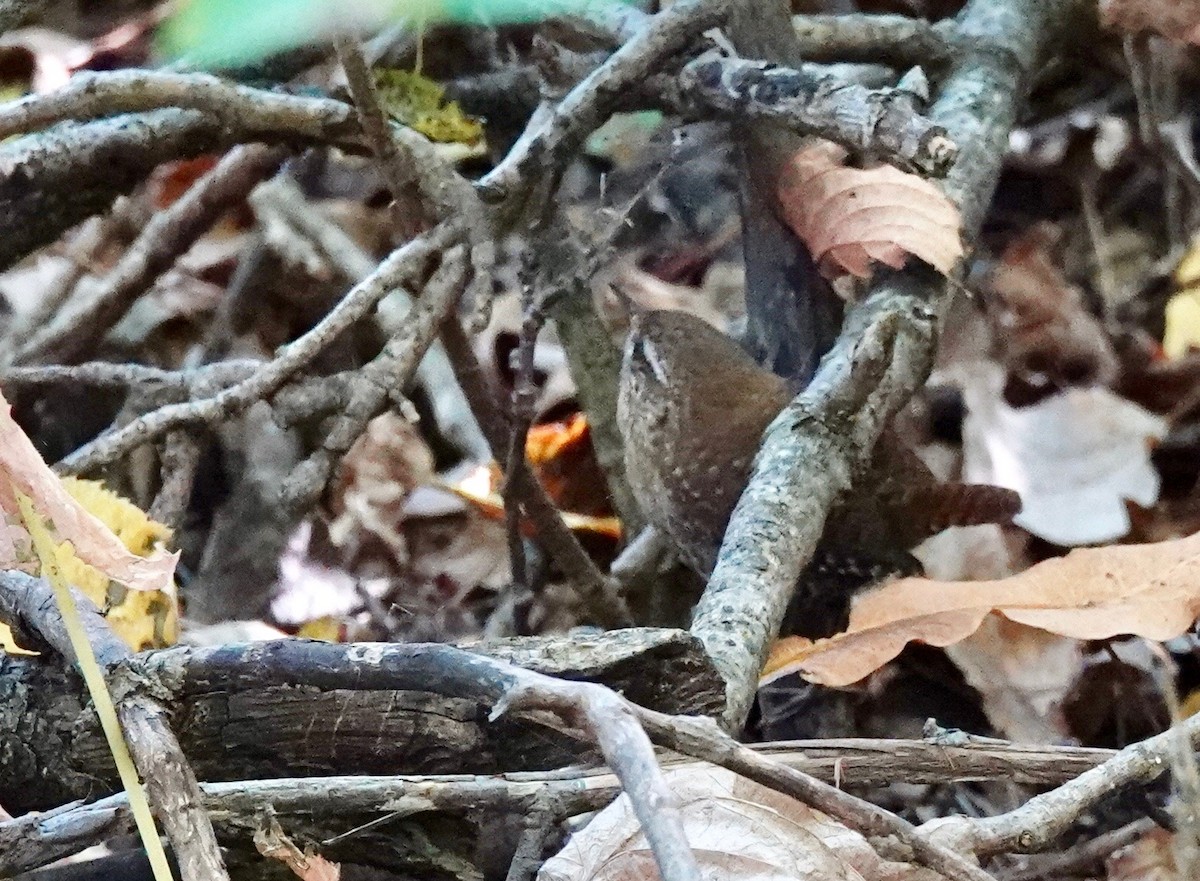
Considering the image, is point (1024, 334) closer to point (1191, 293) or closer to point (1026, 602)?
point (1191, 293)

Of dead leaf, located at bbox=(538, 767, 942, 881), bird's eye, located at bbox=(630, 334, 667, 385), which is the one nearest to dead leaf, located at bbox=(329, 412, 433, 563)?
bird's eye, located at bbox=(630, 334, 667, 385)

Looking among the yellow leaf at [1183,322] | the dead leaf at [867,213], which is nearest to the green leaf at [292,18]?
the dead leaf at [867,213]

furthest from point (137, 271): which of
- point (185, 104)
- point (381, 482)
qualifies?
point (185, 104)

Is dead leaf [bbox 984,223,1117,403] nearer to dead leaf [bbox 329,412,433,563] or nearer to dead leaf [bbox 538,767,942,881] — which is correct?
dead leaf [bbox 329,412,433,563]

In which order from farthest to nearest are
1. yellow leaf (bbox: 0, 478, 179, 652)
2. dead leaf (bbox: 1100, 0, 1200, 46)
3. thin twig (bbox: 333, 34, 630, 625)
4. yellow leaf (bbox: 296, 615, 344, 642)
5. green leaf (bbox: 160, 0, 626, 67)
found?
dead leaf (bbox: 1100, 0, 1200, 46) → yellow leaf (bbox: 296, 615, 344, 642) → thin twig (bbox: 333, 34, 630, 625) → yellow leaf (bbox: 0, 478, 179, 652) → green leaf (bbox: 160, 0, 626, 67)

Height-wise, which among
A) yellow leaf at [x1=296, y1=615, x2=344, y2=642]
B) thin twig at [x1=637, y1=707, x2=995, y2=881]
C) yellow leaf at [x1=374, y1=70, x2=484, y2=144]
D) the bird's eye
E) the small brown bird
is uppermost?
yellow leaf at [x1=374, y1=70, x2=484, y2=144]

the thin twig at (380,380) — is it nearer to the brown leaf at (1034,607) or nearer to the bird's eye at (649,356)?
the bird's eye at (649,356)
